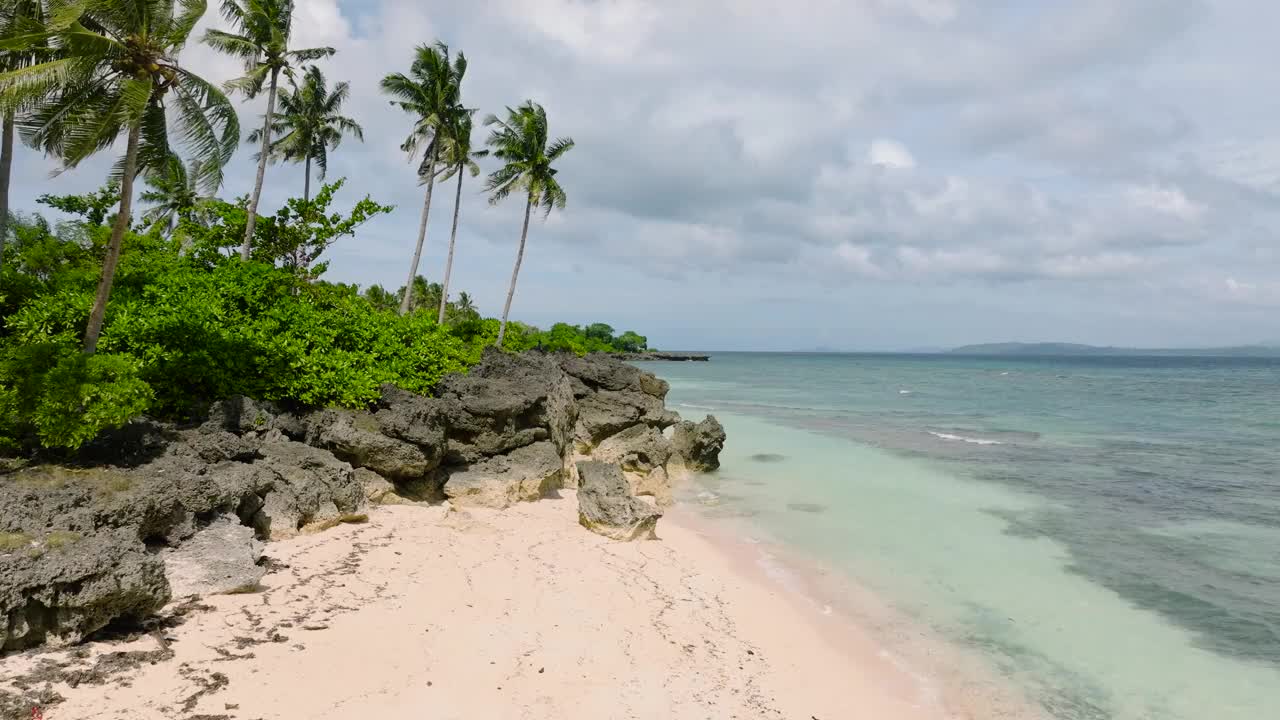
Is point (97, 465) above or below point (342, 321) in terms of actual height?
below

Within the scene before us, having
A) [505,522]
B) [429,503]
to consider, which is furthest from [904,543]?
[429,503]

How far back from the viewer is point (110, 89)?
1076 cm

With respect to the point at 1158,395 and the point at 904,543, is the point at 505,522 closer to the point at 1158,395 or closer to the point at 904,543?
the point at 904,543

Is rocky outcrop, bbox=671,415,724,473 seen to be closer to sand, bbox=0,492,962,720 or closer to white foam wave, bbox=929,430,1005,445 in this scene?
sand, bbox=0,492,962,720

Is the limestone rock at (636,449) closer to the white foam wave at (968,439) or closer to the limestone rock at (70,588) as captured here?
the limestone rock at (70,588)

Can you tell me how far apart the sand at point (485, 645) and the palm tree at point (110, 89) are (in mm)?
5633

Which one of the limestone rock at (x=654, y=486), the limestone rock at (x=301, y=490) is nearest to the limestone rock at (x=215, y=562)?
the limestone rock at (x=301, y=490)

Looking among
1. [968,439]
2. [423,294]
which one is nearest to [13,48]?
[968,439]

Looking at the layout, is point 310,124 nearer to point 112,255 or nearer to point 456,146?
point 456,146

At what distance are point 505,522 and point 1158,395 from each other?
65237mm

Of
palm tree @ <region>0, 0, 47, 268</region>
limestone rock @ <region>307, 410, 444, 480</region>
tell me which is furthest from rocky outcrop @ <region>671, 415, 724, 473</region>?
palm tree @ <region>0, 0, 47, 268</region>

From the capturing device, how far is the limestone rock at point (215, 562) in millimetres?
7480

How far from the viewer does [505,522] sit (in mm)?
12555

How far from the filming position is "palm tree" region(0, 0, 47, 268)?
31.1 feet
